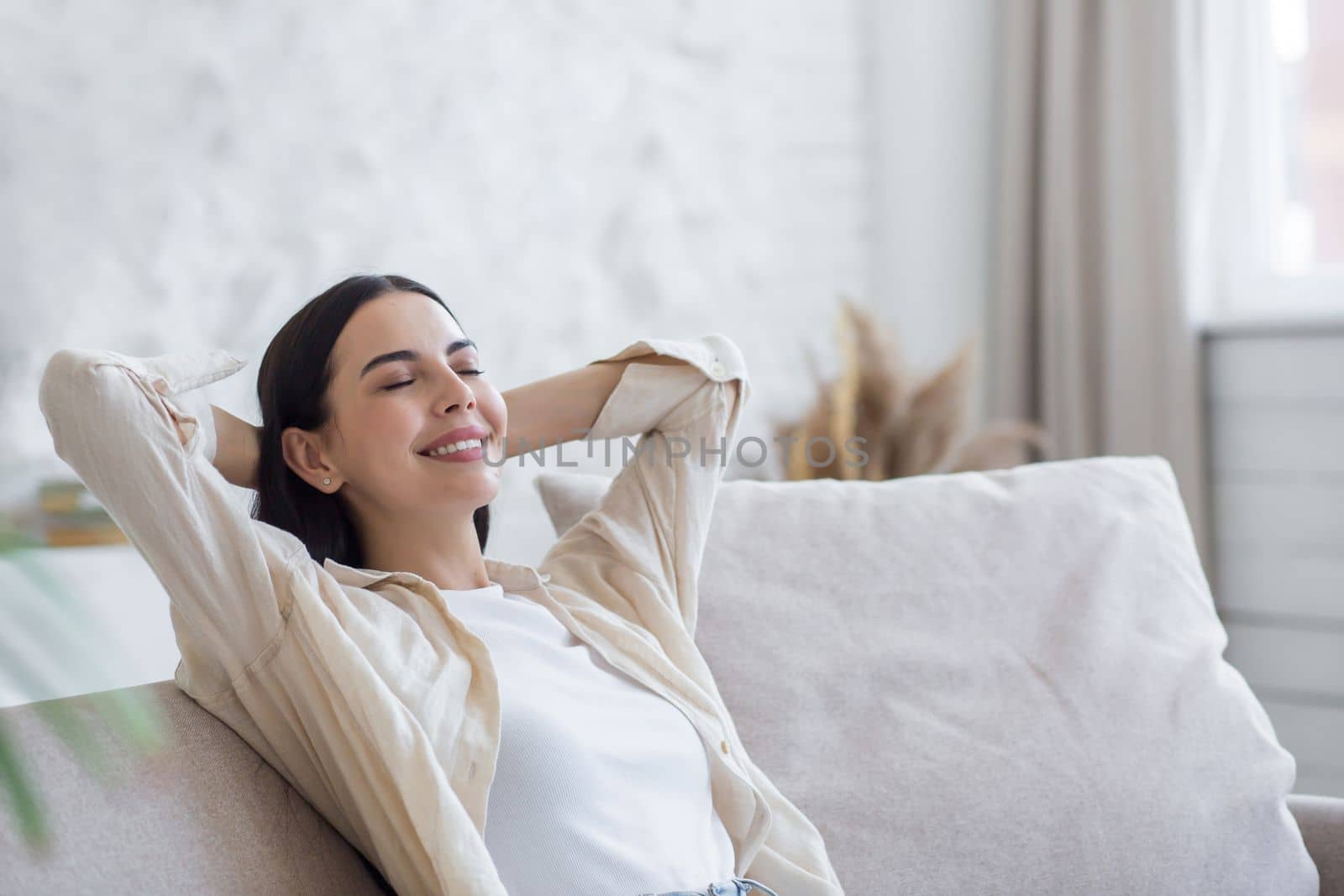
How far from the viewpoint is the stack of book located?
74.3 inches

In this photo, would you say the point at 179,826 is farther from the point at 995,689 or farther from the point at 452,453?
the point at 995,689

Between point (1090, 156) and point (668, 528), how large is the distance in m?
2.11

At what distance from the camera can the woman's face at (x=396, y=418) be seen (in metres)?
1.32

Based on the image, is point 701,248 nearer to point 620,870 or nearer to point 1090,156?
Result: point 1090,156

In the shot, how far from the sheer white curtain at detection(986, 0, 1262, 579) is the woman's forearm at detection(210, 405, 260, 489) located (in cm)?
228

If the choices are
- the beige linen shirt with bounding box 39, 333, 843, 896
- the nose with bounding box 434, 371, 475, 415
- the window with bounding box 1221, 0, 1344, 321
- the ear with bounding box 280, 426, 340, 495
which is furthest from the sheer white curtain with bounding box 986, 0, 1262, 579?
the ear with bounding box 280, 426, 340, 495

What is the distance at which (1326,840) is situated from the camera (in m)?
1.61

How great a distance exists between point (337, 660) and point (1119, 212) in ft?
8.09

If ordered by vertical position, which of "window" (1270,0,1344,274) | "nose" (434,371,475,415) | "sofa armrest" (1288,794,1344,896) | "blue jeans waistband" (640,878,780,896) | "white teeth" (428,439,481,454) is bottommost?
"sofa armrest" (1288,794,1344,896)

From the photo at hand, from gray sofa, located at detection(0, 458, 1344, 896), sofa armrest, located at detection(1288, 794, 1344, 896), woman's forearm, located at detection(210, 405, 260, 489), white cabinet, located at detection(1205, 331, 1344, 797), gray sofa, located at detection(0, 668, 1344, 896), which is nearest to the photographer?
gray sofa, located at detection(0, 668, 1344, 896)

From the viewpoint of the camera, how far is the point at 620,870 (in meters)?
1.19

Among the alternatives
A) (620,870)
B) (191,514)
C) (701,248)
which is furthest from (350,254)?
(620,870)

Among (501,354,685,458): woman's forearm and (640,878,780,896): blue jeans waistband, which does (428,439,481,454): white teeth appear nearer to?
(501,354,685,458): woman's forearm

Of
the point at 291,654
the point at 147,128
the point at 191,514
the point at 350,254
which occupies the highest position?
the point at 147,128
